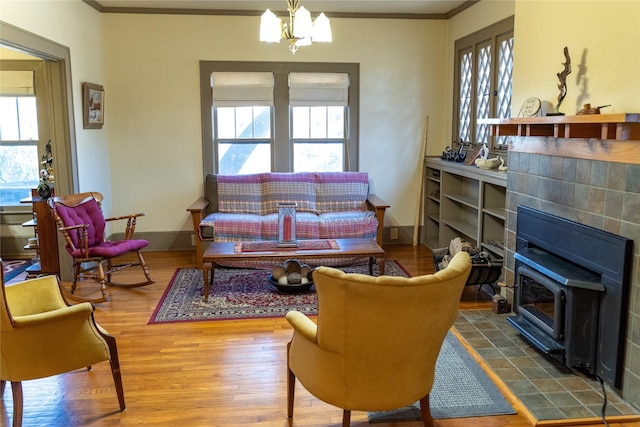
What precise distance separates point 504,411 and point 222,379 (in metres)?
1.55

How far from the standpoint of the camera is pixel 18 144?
6.00 metres

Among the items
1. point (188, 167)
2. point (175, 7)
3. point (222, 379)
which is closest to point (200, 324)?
point (222, 379)

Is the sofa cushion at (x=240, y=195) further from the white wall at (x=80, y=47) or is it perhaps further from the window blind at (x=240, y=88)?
the white wall at (x=80, y=47)

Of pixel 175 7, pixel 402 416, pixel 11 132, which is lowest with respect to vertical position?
pixel 402 416

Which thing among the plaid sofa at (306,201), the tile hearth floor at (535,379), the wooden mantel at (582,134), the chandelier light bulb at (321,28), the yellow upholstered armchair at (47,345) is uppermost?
the chandelier light bulb at (321,28)

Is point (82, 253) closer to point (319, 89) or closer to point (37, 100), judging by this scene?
point (37, 100)

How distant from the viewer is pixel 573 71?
3.18 m

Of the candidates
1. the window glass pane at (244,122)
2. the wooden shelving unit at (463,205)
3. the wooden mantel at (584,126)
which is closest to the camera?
the wooden mantel at (584,126)

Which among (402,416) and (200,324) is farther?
(200,324)

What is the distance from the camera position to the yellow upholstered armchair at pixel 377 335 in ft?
6.87

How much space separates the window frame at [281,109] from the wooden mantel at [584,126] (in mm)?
2919

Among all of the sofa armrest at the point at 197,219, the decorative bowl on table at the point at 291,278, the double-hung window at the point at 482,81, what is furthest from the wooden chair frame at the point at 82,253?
the double-hung window at the point at 482,81

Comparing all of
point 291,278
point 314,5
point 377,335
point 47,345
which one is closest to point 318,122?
point 314,5

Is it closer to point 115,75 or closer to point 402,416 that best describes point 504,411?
point 402,416
